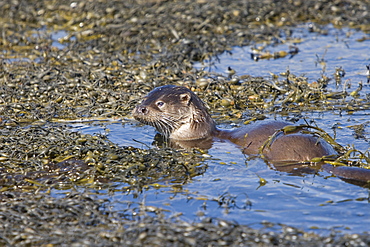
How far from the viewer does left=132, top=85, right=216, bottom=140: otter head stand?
21.4ft

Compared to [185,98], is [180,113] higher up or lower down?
lower down

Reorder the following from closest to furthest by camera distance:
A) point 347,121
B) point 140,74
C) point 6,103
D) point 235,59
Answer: point 347,121 → point 6,103 → point 140,74 → point 235,59

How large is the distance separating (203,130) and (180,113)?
338mm

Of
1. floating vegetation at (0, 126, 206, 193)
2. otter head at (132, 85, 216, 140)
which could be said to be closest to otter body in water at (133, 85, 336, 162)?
otter head at (132, 85, 216, 140)

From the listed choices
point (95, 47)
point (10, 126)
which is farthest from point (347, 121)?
point (95, 47)

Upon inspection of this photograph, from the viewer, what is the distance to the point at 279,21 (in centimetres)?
1163

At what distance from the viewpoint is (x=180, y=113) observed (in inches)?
258

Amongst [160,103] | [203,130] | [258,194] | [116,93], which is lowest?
[258,194]

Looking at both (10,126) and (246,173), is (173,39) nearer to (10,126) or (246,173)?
(10,126)

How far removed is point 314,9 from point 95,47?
4.85 metres

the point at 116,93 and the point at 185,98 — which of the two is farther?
the point at 116,93

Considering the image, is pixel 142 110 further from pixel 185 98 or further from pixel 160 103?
pixel 185 98

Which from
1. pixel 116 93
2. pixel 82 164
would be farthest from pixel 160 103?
pixel 116 93

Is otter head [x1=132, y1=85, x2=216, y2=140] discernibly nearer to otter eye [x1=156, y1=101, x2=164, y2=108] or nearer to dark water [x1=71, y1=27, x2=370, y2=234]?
otter eye [x1=156, y1=101, x2=164, y2=108]
